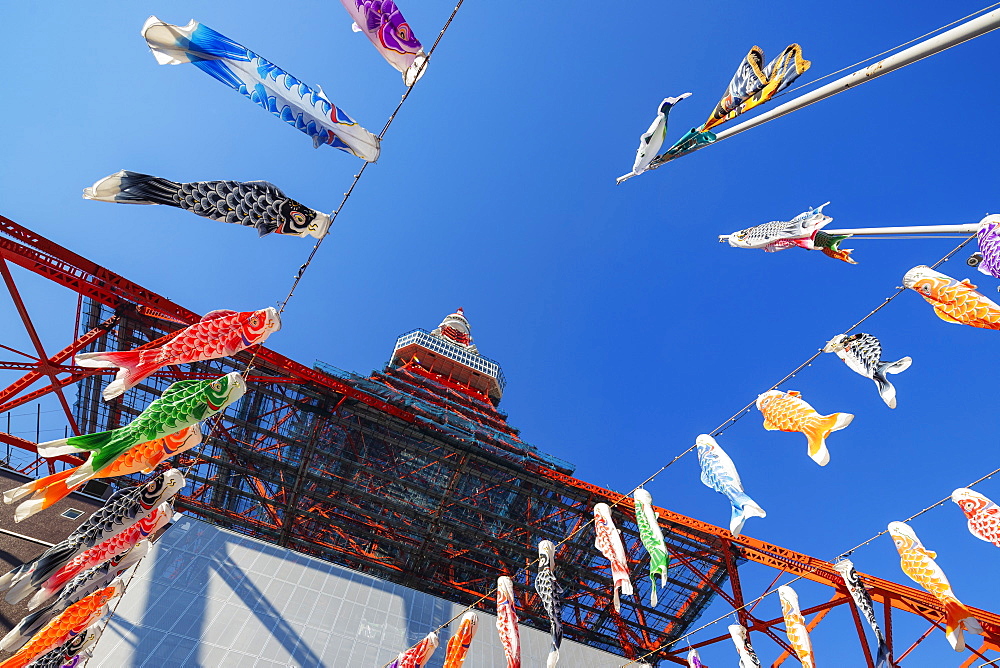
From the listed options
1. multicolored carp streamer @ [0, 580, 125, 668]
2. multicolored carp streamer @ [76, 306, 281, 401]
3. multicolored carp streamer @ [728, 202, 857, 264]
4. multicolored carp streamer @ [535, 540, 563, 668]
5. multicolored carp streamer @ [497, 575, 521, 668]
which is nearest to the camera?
multicolored carp streamer @ [728, 202, 857, 264]

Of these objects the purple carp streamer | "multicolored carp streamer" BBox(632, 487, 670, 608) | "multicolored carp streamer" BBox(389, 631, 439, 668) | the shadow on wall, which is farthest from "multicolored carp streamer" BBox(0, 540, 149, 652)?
the purple carp streamer

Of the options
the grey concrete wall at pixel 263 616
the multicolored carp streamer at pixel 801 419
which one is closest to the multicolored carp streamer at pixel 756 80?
the multicolored carp streamer at pixel 801 419

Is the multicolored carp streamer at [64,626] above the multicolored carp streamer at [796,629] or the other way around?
the other way around

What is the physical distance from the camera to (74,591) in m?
12.1

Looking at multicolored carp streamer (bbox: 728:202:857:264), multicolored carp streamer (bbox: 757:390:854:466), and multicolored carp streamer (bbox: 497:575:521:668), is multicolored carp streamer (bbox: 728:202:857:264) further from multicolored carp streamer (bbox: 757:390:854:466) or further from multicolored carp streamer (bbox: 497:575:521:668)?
multicolored carp streamer (bbox: 497:575:521:668)

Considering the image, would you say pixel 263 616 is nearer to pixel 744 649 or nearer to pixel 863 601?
pixel 744 649

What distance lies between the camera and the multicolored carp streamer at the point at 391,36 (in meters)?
7.72

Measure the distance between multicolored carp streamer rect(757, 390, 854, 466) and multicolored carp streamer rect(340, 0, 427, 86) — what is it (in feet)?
27.8

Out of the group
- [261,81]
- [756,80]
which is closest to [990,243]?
[756,80]

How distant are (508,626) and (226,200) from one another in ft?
35.3

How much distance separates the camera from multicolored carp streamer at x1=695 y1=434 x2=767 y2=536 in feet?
33.1

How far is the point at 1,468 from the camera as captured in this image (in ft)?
69.4

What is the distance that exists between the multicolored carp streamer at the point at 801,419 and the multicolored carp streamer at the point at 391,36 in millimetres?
8486

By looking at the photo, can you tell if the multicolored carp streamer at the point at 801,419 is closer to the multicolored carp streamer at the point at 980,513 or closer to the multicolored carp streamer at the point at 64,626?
the multicolored carp streamer at the point at 980,513
